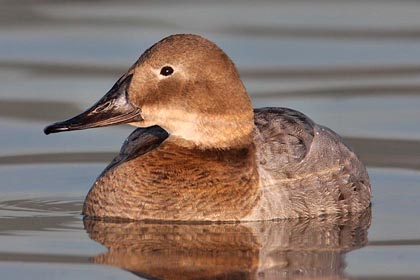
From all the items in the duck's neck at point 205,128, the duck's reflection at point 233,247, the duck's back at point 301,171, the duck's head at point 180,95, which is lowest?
the duck's reflection at point 233,247

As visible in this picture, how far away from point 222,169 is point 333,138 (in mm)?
1108

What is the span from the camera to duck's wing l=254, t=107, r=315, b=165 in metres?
10.2

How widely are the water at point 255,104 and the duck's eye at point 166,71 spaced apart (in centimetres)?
93

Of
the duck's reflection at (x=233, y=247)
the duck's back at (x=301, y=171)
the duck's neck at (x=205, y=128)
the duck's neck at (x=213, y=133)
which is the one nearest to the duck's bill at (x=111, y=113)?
the duck's neck at (x=205, y=128)

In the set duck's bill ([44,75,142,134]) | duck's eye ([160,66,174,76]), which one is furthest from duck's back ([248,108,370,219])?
duck's bill ([44,75,142,134])

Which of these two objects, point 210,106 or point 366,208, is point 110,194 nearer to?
point 210,106

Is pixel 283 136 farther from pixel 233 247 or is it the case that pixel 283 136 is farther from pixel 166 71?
pixel 233 247

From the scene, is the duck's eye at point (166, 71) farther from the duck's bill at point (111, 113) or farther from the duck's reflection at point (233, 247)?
the duck's reflection at point (233, 247)

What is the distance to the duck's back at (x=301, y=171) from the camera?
10.0 metres

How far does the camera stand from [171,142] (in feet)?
32.8

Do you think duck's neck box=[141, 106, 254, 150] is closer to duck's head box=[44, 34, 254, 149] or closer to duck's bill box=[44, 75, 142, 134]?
duck's head box=[44, 34, 254, 149]

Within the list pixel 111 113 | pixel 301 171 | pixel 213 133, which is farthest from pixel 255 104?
pixel 111 113

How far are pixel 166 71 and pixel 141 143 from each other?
683 mm

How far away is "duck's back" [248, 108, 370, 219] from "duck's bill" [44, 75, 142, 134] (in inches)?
33.8
